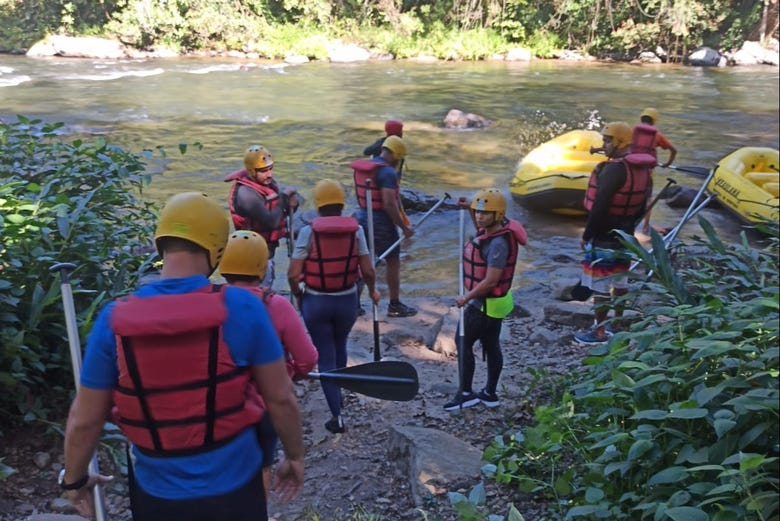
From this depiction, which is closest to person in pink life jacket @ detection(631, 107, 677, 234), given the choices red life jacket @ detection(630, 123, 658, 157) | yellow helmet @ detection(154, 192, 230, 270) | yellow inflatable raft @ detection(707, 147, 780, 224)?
red life jacket @ detection(630, 123, 658, 157)

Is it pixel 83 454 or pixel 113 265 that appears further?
pixel 113 265

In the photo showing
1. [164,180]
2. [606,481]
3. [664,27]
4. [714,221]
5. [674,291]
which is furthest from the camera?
[664,27]

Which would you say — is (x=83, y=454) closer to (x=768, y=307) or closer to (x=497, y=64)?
(x=768, y=307)

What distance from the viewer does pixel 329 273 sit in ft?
13.2

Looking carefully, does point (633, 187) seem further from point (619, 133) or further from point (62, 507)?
point (62, 507)

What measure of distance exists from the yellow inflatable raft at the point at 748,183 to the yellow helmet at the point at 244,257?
683 cm

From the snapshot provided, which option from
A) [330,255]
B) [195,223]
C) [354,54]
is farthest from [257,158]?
[354,54]

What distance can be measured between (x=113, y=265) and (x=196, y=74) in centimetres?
1766

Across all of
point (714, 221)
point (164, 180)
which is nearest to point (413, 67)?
point (164, 180)

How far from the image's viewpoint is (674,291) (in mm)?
3443

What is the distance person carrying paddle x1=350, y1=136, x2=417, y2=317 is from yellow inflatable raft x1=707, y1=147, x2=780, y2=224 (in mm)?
4406

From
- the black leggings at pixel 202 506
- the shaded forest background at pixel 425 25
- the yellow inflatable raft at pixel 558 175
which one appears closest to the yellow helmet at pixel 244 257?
the black leggings at pixel 202 506

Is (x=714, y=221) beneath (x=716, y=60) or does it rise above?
beneath

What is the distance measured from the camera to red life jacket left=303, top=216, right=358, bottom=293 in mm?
4000
